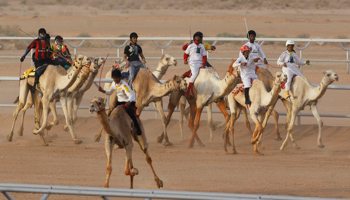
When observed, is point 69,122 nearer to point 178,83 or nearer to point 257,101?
point 178,83

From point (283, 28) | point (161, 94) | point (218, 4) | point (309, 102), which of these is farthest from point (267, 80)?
point (218, 4)

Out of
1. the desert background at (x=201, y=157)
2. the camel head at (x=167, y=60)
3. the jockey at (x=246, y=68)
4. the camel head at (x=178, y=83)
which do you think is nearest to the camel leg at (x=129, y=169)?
the desert background at (x=201, y=157)

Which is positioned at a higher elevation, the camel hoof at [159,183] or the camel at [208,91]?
the camel at [208,91]

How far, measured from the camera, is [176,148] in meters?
15.3

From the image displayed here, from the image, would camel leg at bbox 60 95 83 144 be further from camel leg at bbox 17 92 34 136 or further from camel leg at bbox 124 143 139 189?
camel leg at bbox 124 143 139 189

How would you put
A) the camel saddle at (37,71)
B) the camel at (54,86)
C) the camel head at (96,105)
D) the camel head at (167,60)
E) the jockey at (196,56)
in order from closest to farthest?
1. the camel head at (96,105)
2. the camel at (54,86)
3. the jockey at (196,56)
4. the camel saddle at (37,71)
5. the camel head at (167,60)

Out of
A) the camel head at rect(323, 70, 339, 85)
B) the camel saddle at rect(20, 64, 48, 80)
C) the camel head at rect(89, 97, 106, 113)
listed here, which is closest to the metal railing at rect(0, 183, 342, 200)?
the camel head at rect(89, 97, 106, 113)

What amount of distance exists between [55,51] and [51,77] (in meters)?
1.04

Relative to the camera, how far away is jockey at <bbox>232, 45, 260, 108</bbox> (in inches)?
577

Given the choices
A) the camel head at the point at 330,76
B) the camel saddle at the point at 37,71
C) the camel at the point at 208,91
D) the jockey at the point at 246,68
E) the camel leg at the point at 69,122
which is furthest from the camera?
the camel saddle at the point at 37,71

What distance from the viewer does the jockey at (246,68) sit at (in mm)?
14661

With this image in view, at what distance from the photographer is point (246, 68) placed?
14.9 meters

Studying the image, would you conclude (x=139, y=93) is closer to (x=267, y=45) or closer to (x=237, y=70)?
(x=237, y=70)

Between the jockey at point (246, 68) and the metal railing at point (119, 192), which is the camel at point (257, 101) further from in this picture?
the metal railing at point (119, 192)
